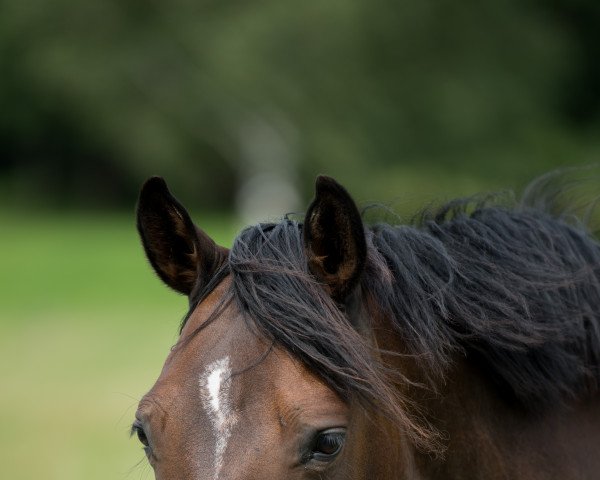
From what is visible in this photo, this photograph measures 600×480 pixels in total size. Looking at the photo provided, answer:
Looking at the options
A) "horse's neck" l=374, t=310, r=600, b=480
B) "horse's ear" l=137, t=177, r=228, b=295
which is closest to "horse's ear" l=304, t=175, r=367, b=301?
"horse's neck" l=374, t=310, r=600, b=480

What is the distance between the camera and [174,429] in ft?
7.85

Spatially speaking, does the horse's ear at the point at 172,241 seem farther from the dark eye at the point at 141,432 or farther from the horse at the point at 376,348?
the dark eye at the point at 141,432

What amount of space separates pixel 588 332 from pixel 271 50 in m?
25.1

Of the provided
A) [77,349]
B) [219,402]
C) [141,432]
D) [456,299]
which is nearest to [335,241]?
[456,299]

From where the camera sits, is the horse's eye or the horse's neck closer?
the horse's eye

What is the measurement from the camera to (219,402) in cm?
239

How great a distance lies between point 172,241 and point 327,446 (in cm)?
81

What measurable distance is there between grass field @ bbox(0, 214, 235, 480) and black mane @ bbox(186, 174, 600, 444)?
79cm

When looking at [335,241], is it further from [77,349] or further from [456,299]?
[77,349]

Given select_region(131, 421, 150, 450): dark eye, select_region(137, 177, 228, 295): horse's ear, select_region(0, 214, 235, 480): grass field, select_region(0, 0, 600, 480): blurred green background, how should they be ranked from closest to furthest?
select_region(131, 421, 150, 450): dark eye → select_region(137, 177, 228, 295): horse's ear → select_region(0, 214, 235, 480): grass field → select_region(0, 0, 600, 480): blurred green background

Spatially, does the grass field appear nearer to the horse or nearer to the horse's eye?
the horse

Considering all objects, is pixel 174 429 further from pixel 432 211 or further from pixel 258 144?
pixel 258 144

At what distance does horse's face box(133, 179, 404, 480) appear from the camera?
2.33 m

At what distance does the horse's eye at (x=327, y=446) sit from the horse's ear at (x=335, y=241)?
408 millimetres
